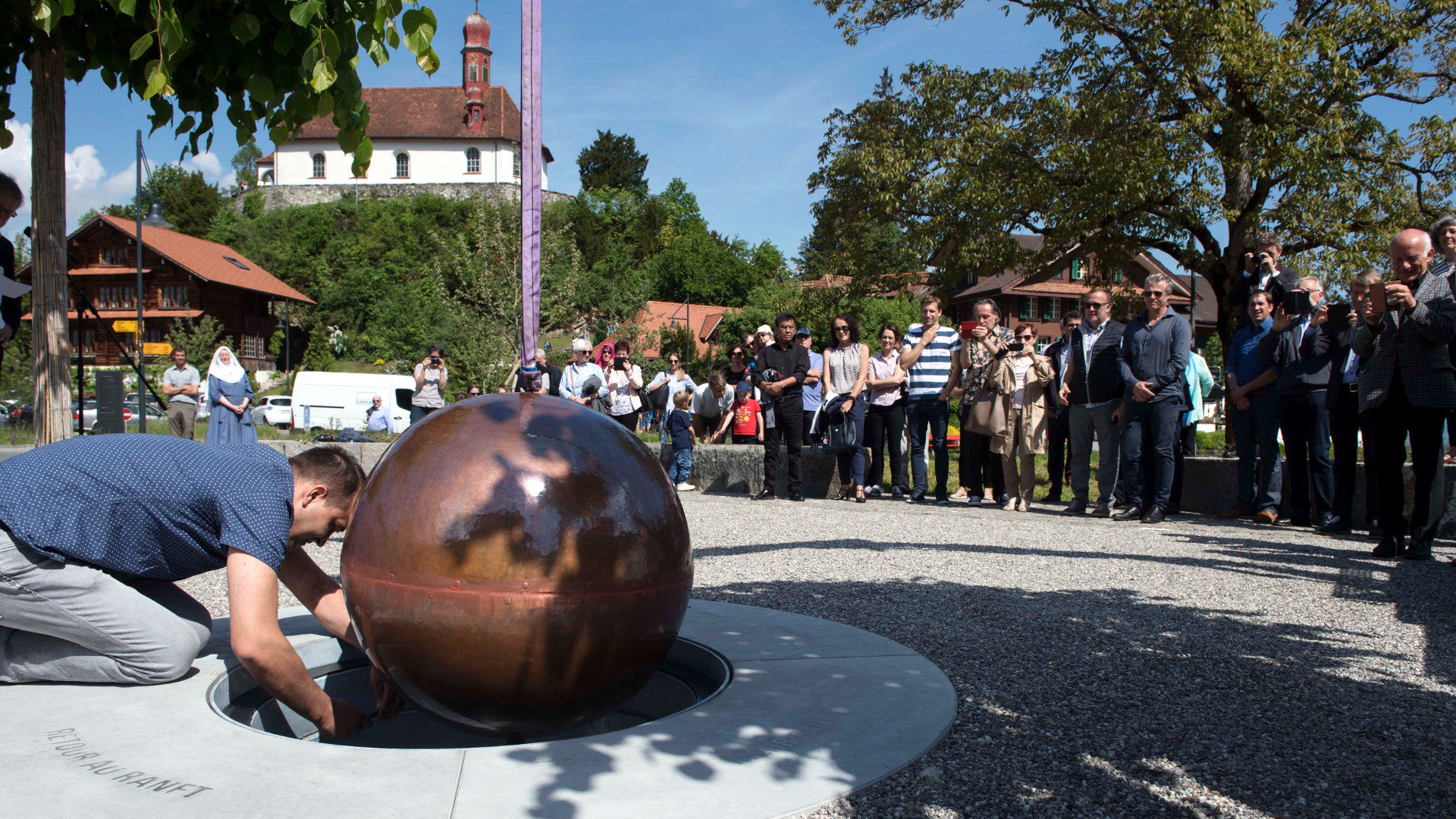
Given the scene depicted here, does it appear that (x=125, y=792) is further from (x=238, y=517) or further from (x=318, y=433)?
(x=318, y=433)

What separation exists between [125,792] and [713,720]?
5.44 ft

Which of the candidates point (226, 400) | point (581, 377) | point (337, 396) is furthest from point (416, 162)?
point (581, 377)

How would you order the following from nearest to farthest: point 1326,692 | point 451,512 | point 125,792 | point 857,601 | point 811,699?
point 125,792
point 451,512
point 811,699
point 1326,692
point 857,601

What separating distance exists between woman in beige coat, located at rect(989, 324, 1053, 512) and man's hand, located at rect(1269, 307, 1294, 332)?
2.04 meters

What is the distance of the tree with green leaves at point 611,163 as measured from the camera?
93.4 m

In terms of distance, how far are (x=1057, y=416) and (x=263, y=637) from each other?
9.30 m

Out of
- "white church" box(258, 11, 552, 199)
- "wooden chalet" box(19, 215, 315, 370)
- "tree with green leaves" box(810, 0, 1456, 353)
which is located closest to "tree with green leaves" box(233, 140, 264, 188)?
"white church" box(258, 11, 552, 199)

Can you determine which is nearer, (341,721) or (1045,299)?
(341,721)

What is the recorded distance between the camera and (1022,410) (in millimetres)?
9641

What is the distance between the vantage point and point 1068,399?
9.77 meters

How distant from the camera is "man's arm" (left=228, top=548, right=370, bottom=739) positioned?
2.96 meters

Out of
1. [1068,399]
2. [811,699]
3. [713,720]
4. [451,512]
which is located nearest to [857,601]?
[811,699]

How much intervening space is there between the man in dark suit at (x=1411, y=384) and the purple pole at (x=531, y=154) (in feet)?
18.7

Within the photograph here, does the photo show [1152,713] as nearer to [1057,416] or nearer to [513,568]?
[513,568]
